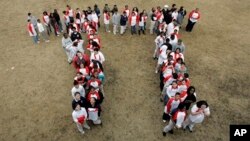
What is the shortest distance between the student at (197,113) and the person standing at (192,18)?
22.9 feet

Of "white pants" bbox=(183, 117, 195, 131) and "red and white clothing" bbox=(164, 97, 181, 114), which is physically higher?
"red and white clothing" bbox=(164, 97, 181, 114)

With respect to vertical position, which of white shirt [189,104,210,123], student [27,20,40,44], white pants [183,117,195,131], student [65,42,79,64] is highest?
student [27,20,40,44]

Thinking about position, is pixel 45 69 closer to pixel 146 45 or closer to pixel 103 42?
pixel 103 42

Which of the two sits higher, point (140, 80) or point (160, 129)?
point (140, 80)

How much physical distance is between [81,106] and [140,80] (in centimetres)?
382

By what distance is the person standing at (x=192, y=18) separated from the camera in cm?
1430

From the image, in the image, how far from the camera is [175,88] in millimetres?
9531

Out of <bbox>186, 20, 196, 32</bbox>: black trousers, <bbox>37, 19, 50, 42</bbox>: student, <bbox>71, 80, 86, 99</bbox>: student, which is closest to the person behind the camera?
<bbox>71, 80, 86, 99</bbox>: student

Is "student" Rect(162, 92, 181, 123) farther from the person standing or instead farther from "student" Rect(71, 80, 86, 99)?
the person standing

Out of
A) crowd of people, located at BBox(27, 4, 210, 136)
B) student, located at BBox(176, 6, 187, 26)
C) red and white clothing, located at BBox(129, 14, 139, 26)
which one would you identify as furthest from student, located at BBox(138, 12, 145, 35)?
student, located at BBox(176, 6, 187, 26)

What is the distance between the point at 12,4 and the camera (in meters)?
17.7

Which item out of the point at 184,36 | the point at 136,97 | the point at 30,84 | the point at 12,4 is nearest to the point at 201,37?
the point at 184,36

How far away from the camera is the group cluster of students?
8680 millimetres

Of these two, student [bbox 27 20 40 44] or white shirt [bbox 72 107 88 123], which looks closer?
white shirt [bbox 72 107 88 123]
